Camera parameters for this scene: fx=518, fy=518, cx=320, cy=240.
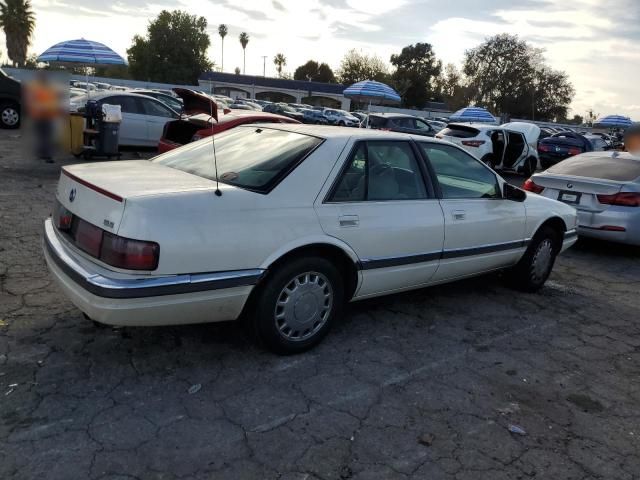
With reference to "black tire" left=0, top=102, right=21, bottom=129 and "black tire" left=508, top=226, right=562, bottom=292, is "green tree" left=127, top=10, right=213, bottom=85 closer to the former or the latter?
"black tire" left=0, top=102, right=21, bottom=129

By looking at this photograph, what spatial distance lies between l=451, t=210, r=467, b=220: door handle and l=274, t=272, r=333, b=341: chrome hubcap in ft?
4.14

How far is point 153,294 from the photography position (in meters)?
2.69

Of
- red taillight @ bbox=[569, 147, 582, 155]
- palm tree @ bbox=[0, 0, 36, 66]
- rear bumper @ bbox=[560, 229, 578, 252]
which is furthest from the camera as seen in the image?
palm tree @ bbox=[0, 0, 36, 66]

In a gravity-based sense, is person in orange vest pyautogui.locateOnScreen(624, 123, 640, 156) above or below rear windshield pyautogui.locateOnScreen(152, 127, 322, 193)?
above

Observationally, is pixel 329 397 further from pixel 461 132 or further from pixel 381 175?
pixel 461 132

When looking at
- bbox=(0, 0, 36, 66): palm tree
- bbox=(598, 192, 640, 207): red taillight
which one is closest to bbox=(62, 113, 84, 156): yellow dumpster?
bbox=(598, 192, 640, 207): red taillight

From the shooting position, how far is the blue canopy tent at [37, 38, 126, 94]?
12.9 metres

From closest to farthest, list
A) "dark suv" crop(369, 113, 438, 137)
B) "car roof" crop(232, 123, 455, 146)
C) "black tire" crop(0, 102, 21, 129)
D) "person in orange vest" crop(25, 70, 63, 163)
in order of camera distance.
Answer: "car roof" crop(232, 123, 455, 146) < "person in orange vest" crop(25, 70, 63, 163) < "black tire" crop(0, 102, 21, 129) < "dark suv" crop(369, 113, 438, 137)

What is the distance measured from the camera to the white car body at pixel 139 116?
37.5 ft

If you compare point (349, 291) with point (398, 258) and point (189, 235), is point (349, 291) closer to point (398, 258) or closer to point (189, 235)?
point (398, 258)

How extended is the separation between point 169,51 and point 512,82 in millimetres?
47158

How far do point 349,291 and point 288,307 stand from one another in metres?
0.55

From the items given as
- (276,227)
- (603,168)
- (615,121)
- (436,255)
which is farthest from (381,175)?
(615,121)

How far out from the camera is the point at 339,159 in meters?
3.48
